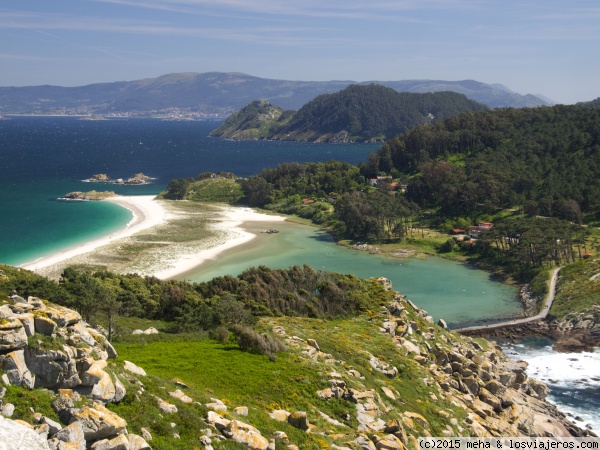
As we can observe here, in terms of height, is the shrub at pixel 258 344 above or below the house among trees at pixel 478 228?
above

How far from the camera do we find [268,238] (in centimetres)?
9281

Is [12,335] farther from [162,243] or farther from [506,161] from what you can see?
[506,161]

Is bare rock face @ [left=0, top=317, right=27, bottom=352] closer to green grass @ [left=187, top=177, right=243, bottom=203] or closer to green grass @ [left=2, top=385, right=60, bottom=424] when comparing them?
green grass @ [left=2, top=385, right=60, bottom=424]

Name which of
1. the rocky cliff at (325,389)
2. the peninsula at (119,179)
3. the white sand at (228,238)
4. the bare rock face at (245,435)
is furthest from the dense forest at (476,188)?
the bare rock face at (245,435)

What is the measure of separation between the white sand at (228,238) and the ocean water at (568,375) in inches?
1633

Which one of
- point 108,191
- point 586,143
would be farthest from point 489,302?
point 108,191

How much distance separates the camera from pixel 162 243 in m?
86.1

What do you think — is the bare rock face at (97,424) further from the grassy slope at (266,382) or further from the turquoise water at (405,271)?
the turquoise water at (405,271)

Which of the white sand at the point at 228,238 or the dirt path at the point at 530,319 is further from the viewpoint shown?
the white sand at the point at 228,238

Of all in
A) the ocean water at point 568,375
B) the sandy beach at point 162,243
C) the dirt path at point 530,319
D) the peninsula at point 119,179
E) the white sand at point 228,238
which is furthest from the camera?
the peninsula at point 119,179

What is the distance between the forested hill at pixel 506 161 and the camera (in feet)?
316

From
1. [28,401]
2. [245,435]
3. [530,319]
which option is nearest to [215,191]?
[530,319]

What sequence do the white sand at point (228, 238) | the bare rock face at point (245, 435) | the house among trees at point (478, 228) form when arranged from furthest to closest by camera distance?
the house among trees at point (478, 228)
the white sand at point (228, 238)
the bare rock face at point (245, 435)

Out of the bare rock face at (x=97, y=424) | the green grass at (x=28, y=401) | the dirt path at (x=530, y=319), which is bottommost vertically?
the dirt path at (x=530, y=319)
